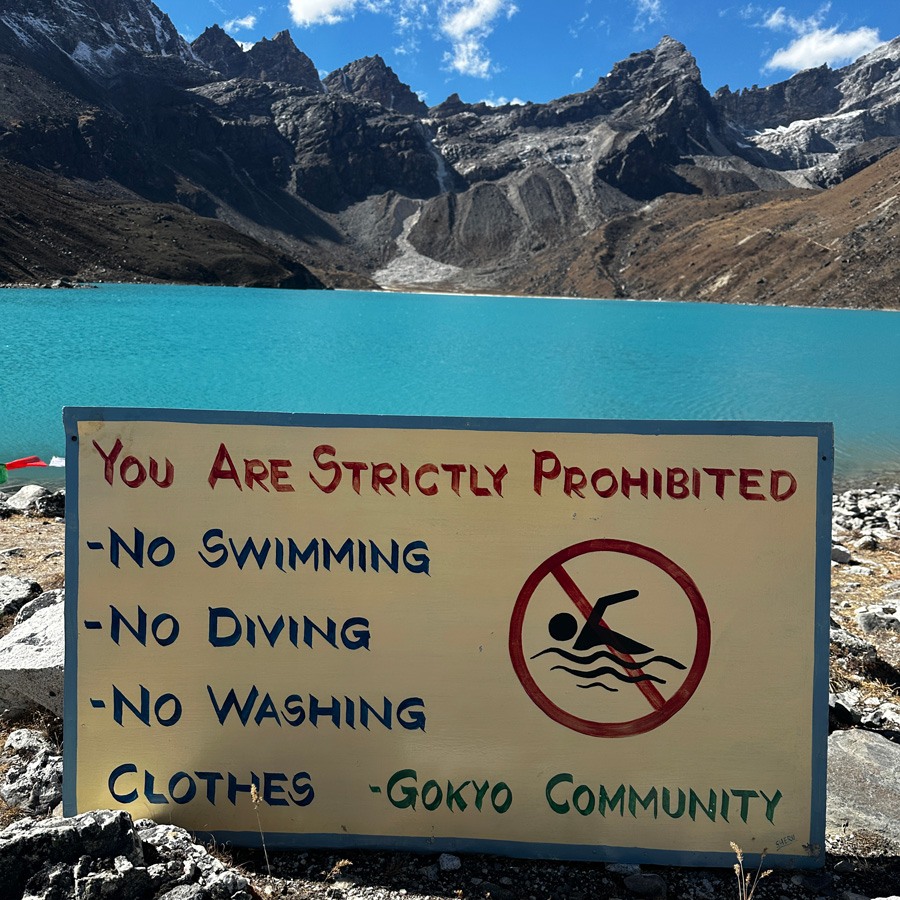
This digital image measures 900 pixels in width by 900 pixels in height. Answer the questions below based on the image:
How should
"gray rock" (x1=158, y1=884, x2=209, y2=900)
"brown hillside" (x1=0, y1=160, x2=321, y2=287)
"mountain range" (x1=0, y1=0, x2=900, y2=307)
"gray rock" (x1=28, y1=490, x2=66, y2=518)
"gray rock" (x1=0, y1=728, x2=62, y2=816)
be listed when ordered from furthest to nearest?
1. "mountain range" (x1=0, y1=0, x2=900, y2=307)
2. "brown hillside" (x1=0, y1=160, x2=321, y2=287)
3. "gray rock" (x1=28, y1=490, x2=66, y2=518)
4. "gray rock" (x1=0, y1=728, x2=62, y2=816)
5. "gray rock" (x1=158, y1=884, x2=209, y2=900)

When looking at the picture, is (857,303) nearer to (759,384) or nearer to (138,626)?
(759,384)

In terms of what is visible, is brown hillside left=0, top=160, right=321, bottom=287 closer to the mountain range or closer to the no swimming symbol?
the mountain range

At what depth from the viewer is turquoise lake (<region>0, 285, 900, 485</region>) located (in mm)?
21672

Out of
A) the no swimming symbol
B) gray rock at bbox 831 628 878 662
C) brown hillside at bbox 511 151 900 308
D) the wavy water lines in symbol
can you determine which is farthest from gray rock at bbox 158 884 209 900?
brown hillside at bbox 511 151 900 308

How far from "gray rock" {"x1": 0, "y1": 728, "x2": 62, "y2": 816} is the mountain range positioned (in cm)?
7775

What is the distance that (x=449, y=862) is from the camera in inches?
102

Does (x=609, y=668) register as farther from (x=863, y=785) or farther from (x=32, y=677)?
(x=32, y=677)

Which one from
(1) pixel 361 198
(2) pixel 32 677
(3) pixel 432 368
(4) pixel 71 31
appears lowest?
(2) pixel 32 677

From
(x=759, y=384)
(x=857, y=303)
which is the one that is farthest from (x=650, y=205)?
(x=759, y=384)

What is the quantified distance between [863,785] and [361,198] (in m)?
186

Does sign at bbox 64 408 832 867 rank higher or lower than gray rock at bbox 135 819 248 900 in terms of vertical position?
higher

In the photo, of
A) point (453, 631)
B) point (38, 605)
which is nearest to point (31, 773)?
point (38, 605)

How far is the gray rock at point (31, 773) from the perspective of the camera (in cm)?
285

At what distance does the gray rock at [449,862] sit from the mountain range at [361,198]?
79103 mm
